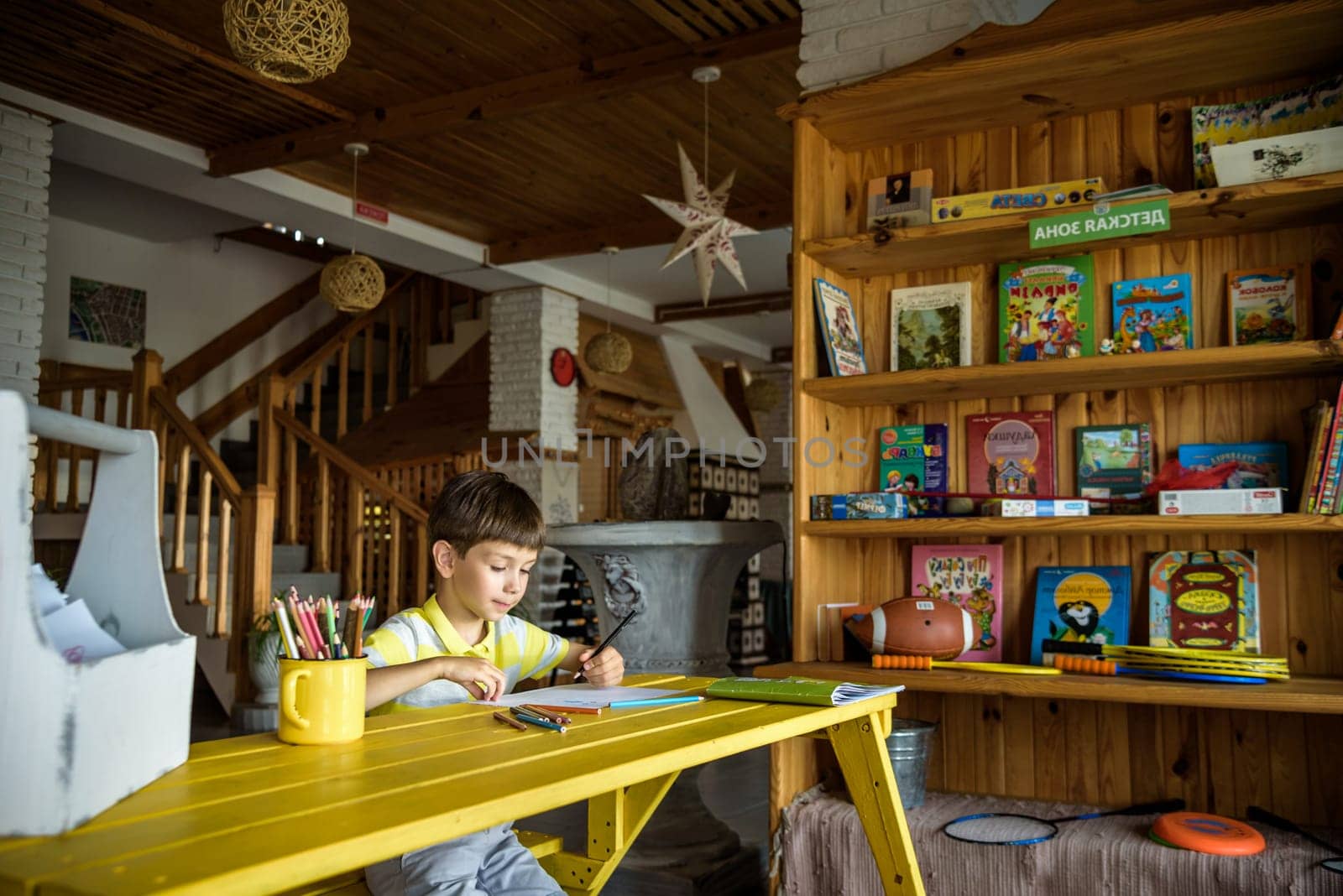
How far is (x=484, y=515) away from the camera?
1.82 metres

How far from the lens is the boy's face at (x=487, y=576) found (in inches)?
71.6

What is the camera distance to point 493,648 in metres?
1.94

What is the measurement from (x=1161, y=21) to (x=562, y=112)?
147 inches

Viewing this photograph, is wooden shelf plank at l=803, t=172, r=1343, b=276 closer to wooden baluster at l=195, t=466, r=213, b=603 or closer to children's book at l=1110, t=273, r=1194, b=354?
children's book at l=1110, t=273, r=1194, b=354

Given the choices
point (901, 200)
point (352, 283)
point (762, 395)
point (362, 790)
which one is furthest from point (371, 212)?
point (362, 790)

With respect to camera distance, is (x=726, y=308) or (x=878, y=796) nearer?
(x=878, y=796)

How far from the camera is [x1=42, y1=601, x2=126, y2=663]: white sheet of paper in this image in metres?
1.01

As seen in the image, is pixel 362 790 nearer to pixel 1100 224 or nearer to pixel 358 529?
pixel 1100 224

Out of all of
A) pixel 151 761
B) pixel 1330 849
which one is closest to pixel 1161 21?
pixel 1330 849

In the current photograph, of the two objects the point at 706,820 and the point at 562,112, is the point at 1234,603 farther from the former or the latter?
the point at 562,112

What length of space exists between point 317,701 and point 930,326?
2.15m

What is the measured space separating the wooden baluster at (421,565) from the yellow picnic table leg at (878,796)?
17.7ft

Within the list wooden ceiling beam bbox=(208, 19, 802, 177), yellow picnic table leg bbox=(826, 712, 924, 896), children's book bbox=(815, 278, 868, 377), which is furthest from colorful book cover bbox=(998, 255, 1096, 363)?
wooden ceiling beam bbox=(208, 19, 802, 177)

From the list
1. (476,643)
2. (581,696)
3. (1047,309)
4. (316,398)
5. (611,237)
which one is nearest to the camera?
(581,696)
